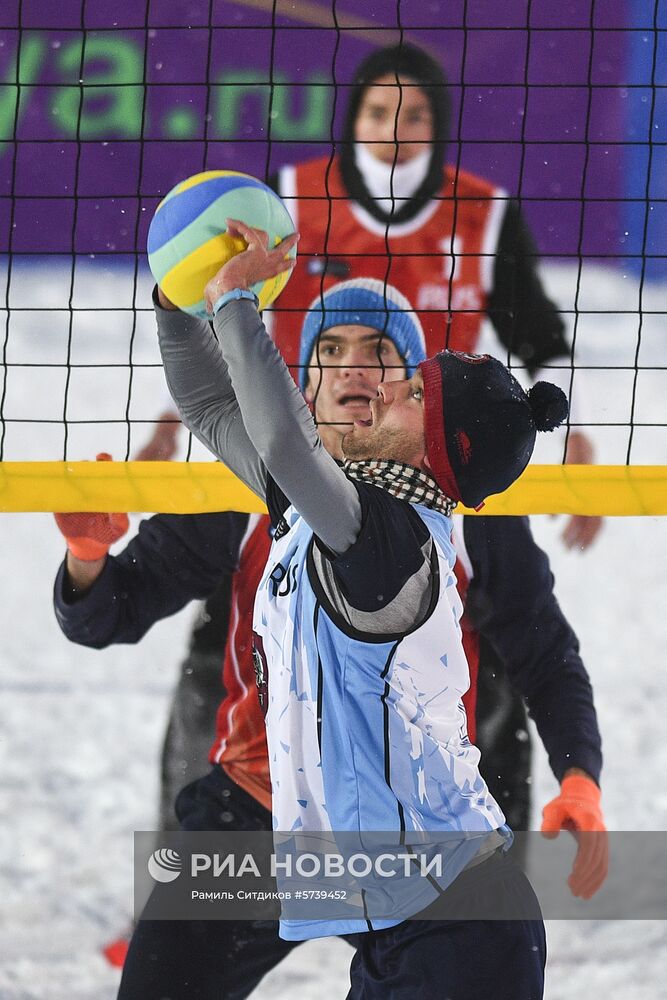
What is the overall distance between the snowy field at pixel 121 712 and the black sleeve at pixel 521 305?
0.52 m

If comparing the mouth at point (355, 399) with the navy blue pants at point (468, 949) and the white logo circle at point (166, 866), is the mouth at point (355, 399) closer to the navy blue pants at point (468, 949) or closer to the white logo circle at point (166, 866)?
the white logo circle at point (166, 866)

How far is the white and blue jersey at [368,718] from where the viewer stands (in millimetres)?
1719

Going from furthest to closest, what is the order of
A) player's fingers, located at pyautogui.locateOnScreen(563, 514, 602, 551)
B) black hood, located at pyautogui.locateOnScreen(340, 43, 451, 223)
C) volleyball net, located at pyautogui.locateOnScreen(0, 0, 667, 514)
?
volleyball net, located at pyautogui.locateOnScreen(0, 0, 667, 514) < black hood, located at pyautogui.locateOnScreen(340, 43, 451, 223) < player's fingers, located at pyautogui.locateOnScreen(563, 514, 602, 551)

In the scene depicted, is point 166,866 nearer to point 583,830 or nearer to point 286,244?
point 583,830

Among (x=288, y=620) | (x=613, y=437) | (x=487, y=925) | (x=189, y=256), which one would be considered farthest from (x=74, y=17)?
(x=487, y=925)

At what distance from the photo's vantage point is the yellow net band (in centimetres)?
246

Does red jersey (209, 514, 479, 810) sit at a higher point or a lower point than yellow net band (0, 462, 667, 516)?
lower

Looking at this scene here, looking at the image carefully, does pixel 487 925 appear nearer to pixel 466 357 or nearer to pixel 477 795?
pixel 477 795

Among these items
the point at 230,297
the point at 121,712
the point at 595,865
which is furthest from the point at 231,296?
the point at 121,712

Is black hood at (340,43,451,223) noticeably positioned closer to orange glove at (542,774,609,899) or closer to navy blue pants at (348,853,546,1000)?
orange glove at (542,774,609,899)

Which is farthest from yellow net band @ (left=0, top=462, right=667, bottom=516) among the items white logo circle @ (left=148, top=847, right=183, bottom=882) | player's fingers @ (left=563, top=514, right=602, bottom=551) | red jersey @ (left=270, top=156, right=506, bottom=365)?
red jersey @ (left=270, top=156, right=506, bottom=365)

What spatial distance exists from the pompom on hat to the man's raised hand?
0.26 metres

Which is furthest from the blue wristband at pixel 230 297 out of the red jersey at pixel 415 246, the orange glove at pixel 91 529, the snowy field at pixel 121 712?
the red jersey at pixel 415 246

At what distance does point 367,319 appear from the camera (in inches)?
111
